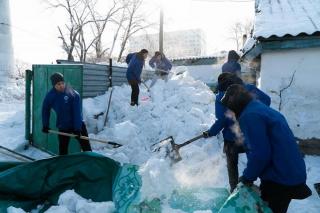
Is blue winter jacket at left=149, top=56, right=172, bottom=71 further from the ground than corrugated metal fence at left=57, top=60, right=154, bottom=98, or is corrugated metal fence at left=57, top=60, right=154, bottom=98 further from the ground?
blue winter jacket at left=149, top=56, right=172, bottom=71

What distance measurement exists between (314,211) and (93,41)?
1175 inches

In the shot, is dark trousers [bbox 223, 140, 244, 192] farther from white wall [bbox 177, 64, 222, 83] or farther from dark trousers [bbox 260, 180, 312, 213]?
white wall [bbox 177, 64, 222, 83]

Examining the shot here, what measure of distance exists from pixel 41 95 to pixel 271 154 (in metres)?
6.02

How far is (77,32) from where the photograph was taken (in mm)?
31516

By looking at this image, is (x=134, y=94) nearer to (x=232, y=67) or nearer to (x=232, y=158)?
(x=232, y=67)

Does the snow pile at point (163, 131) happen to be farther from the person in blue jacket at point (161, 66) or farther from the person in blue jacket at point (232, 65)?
the person in blue jacket at point (232, 65)

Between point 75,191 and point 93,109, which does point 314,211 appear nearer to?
point 75,191

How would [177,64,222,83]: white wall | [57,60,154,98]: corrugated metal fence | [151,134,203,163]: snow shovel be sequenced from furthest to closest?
[177,64,222,83]: white wall → [57,60,154,98]: corrugated metal fence → [151,134,203,163]: snow shovel

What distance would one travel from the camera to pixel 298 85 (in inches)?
276

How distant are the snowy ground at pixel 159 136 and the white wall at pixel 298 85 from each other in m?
0.64

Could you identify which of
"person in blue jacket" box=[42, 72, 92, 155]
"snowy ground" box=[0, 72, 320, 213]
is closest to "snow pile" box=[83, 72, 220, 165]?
"snowy ground" box=[0, 72, 320, 213]

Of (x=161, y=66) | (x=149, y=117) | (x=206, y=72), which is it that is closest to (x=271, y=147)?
(x=149, y=117)

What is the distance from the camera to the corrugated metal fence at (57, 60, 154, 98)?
30.5 ft

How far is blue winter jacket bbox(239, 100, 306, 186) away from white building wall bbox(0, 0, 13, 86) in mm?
21804
